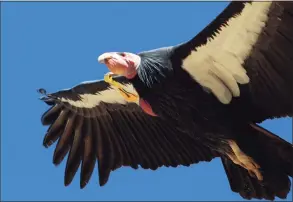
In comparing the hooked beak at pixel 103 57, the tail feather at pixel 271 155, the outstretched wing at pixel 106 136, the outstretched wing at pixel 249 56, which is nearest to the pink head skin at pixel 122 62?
the hooked beak at pixel 103 57

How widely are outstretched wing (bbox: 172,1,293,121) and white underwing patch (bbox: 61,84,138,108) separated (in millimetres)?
1734

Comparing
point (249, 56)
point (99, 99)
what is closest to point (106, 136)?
point (99, 99)

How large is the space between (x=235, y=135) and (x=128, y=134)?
6.21ft

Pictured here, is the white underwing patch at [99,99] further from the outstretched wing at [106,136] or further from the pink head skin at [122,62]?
the pink head skin at [122,62]

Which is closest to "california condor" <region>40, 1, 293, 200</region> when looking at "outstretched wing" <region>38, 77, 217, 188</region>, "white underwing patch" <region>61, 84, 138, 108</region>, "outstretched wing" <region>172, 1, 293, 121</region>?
"outstretched wing" <region>172, 1, 293, 121</region>

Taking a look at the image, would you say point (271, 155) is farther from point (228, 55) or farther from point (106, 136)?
point (106, 136)

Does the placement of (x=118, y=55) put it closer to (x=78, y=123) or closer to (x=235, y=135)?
(x=235, y=135)

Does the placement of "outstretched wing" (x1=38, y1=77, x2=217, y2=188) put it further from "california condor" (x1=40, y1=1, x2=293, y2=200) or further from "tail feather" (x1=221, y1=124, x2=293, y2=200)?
"tail feather" (x1=221, y1=124, x2=293, y2=200)

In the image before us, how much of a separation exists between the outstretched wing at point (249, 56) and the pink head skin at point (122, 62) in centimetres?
40

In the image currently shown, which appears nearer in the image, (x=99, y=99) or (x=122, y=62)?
(x=122, y=62)

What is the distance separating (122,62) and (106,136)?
82.3 inches

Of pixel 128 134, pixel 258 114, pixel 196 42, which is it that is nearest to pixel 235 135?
pixel 258 114

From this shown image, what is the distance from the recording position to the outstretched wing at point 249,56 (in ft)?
24.7

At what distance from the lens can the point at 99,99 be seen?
31.8ft
